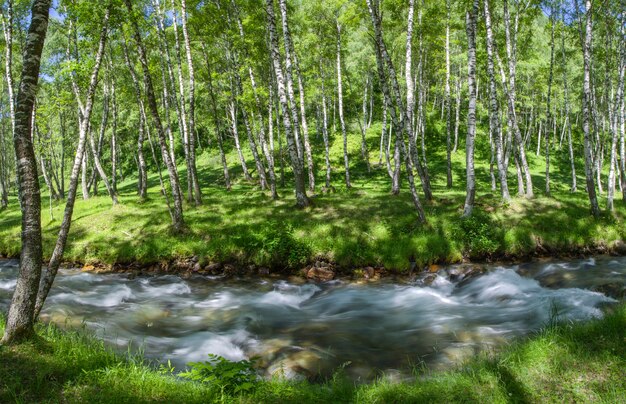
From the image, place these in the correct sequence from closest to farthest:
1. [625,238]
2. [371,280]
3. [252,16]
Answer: [371,280] < [625,238] < [252,16]

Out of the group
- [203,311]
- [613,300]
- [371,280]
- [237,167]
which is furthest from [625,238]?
[237,167]

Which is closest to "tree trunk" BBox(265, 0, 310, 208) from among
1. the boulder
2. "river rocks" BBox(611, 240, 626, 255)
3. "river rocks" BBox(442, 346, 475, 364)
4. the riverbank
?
the riverbank

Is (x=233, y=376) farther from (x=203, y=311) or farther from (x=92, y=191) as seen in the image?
(x=92, y=191)

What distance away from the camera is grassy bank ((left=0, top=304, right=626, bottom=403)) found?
198 inches

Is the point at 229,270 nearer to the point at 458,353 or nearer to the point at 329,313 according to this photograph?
the point at 329,313

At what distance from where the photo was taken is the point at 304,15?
30.4m

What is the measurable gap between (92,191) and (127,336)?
31.9 m

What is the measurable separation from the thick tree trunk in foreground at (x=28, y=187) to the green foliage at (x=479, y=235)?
43.5 feet

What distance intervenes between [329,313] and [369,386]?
4.82 metres

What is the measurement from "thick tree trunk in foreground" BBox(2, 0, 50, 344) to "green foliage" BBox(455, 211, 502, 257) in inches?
523

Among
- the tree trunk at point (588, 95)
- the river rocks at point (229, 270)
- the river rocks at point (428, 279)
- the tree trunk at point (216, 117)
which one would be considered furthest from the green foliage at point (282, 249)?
the tree trunk at point (216, 117)

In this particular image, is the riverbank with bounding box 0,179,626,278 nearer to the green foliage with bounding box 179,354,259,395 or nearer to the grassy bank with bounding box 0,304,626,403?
the grassy bank with bounding box 0,304,626,403

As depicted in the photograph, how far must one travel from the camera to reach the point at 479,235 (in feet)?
48.3

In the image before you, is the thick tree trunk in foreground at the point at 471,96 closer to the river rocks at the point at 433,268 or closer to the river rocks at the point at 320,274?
the river rocks at the point at 433,268
